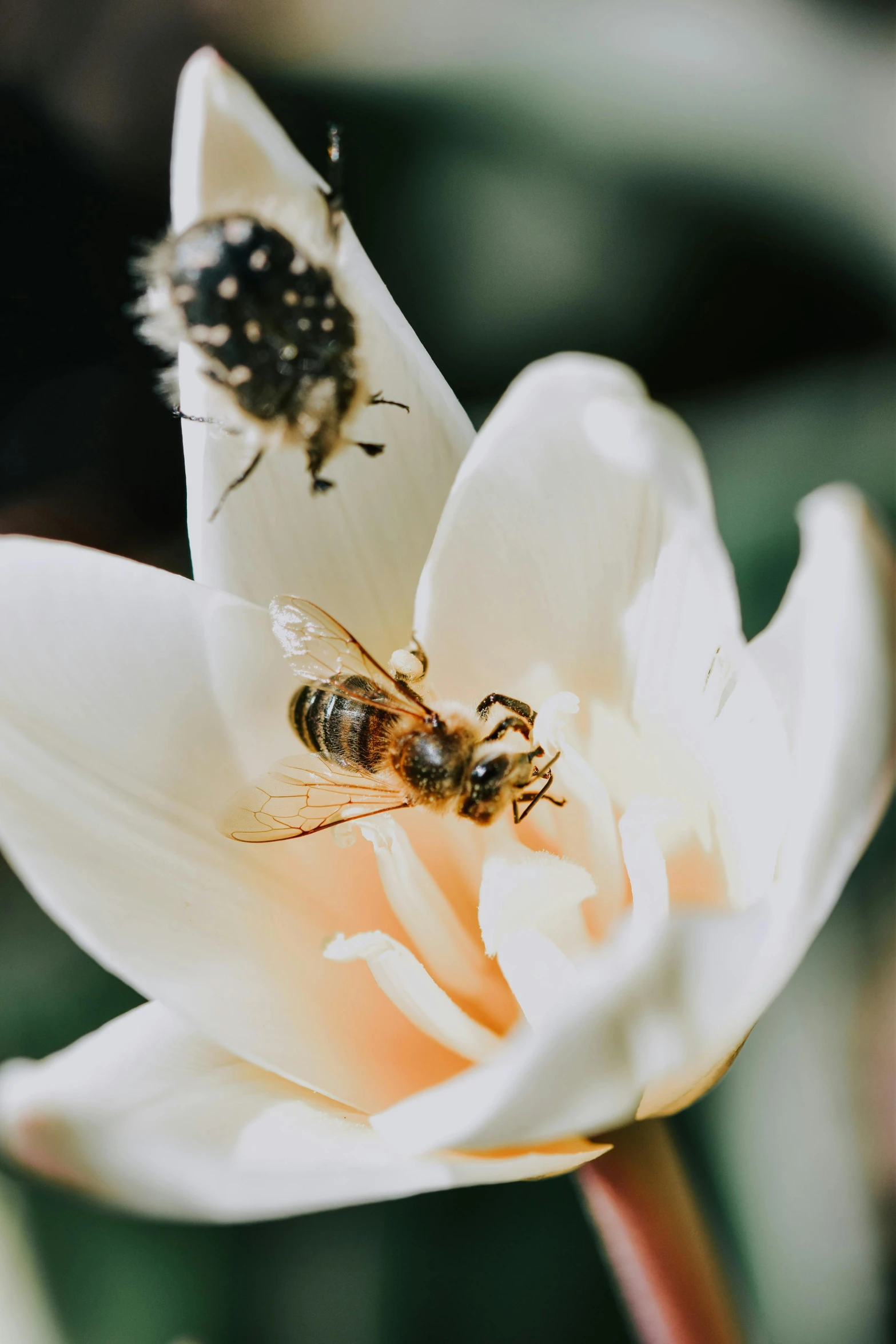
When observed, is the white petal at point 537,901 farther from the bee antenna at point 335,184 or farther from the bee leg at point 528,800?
the bee antenna at point 335,184

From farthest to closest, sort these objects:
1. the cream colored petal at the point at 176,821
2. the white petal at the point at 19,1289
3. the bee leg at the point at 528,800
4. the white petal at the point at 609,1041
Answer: the white petal at the point at 19,1289 → the bee leg at the point at 528,800 → the cream colored petal at the point at 176,821 → the white petal at the point at 609,1041

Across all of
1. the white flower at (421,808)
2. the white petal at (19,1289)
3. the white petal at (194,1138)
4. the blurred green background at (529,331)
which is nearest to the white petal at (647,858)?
the white flower at (421,808)

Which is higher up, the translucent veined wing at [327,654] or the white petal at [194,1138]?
the translucent veined wing at [327,654]

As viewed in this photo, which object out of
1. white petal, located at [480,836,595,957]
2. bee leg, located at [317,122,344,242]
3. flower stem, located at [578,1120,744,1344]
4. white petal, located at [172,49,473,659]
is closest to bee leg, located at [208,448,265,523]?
white petal, located at [172,49,473,659]

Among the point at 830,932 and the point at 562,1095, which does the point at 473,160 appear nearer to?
the point at 830,932

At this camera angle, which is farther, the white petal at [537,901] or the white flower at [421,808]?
the white petal at [537,901]

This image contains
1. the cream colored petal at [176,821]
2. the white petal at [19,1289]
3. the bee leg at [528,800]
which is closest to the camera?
the cream colored petal at [176,821]

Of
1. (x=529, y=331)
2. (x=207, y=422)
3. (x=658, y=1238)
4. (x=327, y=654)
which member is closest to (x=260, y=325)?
(x=207, y=422)

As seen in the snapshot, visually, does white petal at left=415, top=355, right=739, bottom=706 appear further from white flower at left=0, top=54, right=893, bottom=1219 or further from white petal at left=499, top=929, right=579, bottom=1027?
white petal at left=499, top=929, right=579, bottom=1027
